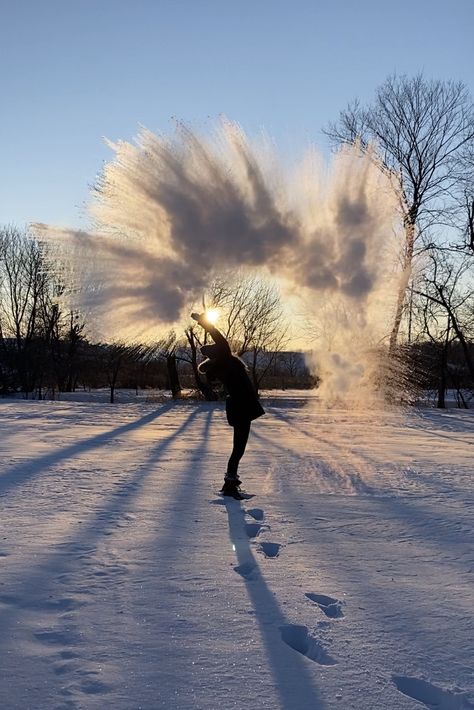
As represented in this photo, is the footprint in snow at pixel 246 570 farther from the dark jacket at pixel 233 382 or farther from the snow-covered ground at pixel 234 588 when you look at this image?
the dark jacket at pixel 233 382

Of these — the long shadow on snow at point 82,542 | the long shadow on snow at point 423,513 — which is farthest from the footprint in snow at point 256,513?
the long shadow on snow at point 423,513

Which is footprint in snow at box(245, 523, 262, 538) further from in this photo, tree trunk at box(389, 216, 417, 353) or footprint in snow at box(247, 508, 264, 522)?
tree trunk at box(389, 216, 417, 353)

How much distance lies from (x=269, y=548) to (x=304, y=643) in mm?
1538

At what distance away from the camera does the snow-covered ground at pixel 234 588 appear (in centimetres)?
252

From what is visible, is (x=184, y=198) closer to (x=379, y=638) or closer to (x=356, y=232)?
(x=356, y=232)

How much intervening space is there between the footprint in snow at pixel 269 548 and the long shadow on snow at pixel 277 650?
0.11 m

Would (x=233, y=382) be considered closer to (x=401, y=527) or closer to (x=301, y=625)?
(x=401, y=527)

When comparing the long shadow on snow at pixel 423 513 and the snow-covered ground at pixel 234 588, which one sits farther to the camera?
the long shadow on snow at pixel 423 513

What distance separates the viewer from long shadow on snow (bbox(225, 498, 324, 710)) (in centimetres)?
242

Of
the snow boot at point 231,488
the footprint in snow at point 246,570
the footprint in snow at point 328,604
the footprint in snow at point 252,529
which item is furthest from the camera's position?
the snow boot at point 231,488

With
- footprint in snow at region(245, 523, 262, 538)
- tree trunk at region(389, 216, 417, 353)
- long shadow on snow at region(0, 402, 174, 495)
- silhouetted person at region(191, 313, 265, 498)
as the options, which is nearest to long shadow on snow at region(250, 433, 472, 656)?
footprint in snow at region(245, 523, 262, 538)

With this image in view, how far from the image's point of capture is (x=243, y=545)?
179 inches

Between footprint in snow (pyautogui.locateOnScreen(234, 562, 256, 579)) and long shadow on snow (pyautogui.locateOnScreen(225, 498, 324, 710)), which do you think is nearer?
long shadow on snow (pyautogui.locateOnScreen(225, 498, 324, 710))

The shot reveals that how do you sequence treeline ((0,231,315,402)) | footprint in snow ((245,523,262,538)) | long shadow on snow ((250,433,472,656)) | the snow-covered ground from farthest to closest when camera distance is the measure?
treeline ((0,231,315,402)) → footprint in snow ((245,523,262,538)) → long shadow on snow ((250,433,472,656)) → the snow-covered ground
